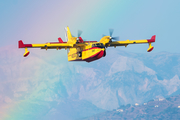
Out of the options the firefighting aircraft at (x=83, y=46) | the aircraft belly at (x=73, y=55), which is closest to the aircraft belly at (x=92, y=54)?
the firefighting aircraft at (x=83, y=46)

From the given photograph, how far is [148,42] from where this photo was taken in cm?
7556

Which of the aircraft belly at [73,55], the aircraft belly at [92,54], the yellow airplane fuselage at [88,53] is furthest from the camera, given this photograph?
the aircraft belly at [73,55]

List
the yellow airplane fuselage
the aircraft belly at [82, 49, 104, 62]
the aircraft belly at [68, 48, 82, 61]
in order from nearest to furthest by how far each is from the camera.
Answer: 1. the aircraft belly at [82, 49, 104, 62]
2. the yellow airplane fuselage
3. the aircraft belly at [68, 48, 82, 61]

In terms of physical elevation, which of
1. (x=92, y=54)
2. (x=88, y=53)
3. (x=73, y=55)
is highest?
(x=88, y=53)

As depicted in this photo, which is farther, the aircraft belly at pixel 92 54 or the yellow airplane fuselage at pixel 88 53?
the yellow airplane fuselage at pixel 88 53

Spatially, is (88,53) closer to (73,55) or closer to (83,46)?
(83,46)

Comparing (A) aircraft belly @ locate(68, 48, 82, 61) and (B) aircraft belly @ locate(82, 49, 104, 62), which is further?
(A) aircraft belly @ locate(68, 48, 82, 61)

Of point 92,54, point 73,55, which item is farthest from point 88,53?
point 73,55

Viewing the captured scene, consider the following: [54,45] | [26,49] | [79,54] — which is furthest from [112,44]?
[26,49]

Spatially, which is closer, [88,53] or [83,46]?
[88,53]

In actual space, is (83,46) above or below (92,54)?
above

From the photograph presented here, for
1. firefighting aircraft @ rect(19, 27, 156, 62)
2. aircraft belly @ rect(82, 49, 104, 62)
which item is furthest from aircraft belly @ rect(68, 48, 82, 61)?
aircraft belly @ rect(82, 49, 104, 62)

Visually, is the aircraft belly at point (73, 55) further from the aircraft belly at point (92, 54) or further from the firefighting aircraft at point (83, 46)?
the aircraft belly at point (92, 54)

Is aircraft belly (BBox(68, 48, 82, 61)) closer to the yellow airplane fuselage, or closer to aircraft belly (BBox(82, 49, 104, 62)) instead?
the yellow airplane fuselage
